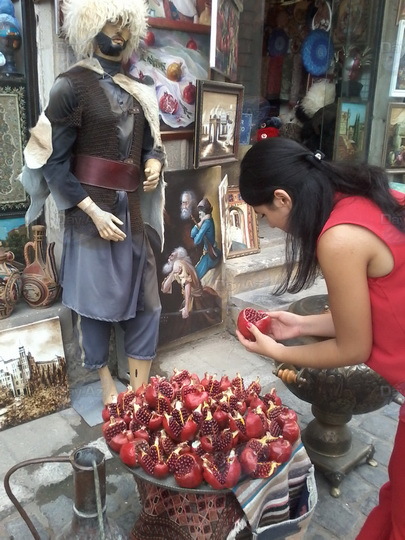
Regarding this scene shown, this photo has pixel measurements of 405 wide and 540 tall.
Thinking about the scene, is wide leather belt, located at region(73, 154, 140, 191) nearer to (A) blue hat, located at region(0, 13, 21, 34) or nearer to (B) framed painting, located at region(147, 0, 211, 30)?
(A) blue hat, located at region(0, 13, 21, 34)

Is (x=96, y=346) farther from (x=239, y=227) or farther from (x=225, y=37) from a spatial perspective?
(x=225, y=37)

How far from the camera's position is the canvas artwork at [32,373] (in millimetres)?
2879

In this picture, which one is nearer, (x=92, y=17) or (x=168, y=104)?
(x=92, y=17)

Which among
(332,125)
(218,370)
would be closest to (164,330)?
(218,370)

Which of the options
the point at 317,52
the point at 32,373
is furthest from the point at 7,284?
the point at 317,52

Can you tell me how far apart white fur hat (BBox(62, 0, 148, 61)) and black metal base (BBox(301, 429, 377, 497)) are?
224 cm

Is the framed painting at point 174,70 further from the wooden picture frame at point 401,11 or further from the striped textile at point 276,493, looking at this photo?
the wooden picture frame at point 401,11

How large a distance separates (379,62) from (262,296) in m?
2.81

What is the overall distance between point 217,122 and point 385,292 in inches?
107

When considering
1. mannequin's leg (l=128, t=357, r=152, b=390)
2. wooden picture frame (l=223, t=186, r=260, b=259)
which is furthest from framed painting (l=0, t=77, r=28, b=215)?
wooden picture frame (l=223, t=186, r=260, b=259)

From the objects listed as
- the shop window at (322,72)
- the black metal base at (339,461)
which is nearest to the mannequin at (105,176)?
the black metal base at (339,461)

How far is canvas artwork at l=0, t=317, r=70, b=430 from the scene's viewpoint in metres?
2.88

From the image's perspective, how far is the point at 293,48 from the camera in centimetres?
580

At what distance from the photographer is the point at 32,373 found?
2973 millimetres
